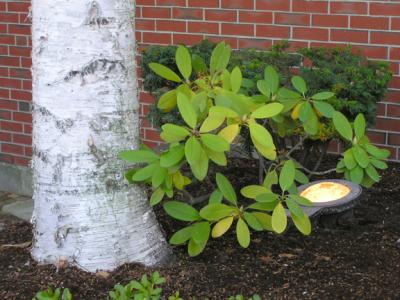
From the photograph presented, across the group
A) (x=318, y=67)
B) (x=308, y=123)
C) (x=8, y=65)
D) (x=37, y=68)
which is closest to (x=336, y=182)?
(x=308, y=123)

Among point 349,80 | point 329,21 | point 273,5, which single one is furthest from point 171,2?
point 349,80

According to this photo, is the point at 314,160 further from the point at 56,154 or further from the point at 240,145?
the point at 56,154

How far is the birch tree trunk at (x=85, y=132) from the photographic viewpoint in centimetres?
321

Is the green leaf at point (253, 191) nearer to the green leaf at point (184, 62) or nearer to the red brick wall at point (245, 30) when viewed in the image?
the green leaf at point (184, 62)

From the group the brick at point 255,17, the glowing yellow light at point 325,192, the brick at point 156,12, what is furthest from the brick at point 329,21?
the glowing yellow light at point 325,192

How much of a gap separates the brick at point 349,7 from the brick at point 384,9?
5cm

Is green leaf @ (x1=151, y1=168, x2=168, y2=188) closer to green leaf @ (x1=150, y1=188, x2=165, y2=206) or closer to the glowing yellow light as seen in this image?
green leaf @ (x1=150, y1=188, x2=165, y2=206)

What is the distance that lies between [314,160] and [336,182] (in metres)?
1.08

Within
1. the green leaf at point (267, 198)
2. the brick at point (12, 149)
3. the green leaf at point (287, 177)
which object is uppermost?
the green leaf at point (287, 177)

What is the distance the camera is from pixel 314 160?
16.8 feet

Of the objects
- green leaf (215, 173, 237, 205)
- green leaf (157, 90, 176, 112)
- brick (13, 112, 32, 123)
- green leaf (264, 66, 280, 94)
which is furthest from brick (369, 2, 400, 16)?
brick (13, 112, 32, 123)

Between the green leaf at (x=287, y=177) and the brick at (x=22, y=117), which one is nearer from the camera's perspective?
the green leaf at (x=287, y=177)

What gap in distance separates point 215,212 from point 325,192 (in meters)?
0.94

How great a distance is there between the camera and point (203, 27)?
628 cm
